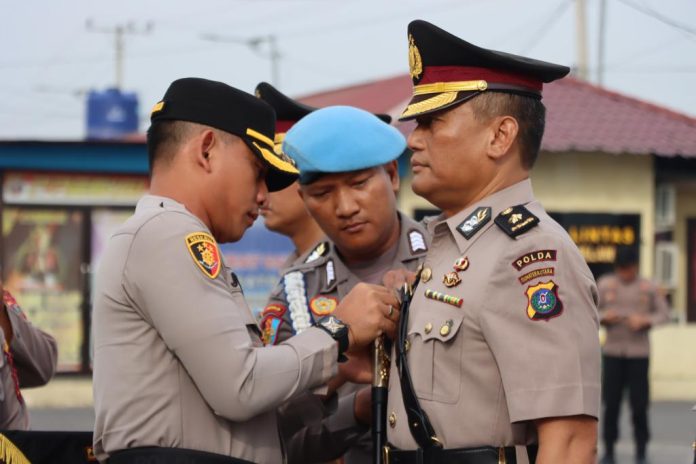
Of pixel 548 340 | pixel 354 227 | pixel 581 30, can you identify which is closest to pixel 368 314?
pixel 548 340

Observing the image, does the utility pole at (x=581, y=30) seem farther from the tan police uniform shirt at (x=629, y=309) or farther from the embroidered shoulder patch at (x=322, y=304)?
the embroidered shoulder patch at (x=322, y=304)

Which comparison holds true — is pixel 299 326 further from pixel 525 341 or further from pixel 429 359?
pixel 525 341

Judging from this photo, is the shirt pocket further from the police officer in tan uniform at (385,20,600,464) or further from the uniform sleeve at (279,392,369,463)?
the uniform sleeve at (279,392,369,463)

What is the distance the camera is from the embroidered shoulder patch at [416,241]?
169 inches

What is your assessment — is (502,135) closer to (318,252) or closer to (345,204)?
(345,204)

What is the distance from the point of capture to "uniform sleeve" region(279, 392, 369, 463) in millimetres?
3760

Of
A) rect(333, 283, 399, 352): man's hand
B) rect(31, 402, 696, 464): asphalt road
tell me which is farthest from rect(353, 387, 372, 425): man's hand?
rect(31, 402, 696, 464): asphalt road

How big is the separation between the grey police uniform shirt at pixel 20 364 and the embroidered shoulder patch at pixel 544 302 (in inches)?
75.7

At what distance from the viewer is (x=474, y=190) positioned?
10.7 feet

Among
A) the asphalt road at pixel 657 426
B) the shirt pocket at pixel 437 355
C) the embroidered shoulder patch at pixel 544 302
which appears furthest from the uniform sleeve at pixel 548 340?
the asphalt road at pixel 657 426

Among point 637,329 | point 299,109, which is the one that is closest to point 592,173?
point 637,329

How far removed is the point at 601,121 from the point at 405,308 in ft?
48.6

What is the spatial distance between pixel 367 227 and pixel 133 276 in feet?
4.13

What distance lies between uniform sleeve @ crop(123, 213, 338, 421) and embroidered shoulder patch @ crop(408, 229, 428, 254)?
1.28 m
